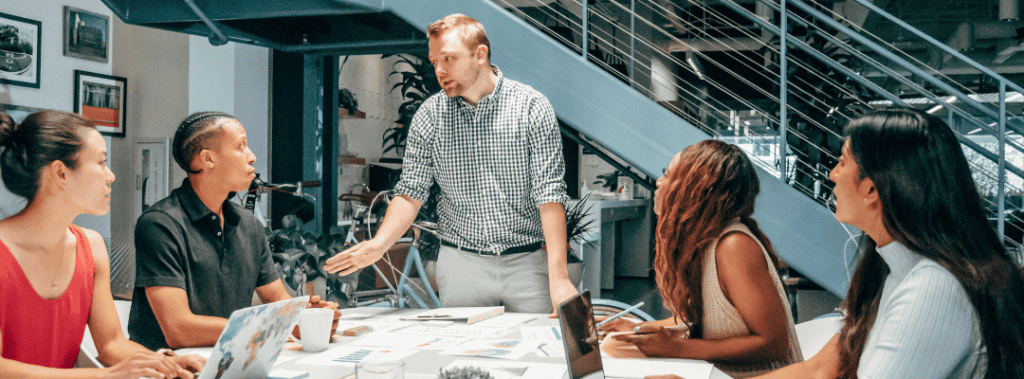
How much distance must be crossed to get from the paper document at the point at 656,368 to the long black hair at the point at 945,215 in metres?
0.44

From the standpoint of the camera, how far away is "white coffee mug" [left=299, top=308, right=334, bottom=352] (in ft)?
4.81

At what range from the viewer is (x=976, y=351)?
104 cm

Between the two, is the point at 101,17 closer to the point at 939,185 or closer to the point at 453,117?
the point at 453,117

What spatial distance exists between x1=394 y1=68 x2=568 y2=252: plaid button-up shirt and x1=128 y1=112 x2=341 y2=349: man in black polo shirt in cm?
60

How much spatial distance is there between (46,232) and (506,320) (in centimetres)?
101

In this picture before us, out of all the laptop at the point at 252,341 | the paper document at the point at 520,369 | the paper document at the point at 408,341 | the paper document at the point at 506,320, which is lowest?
the paper document at the point at 506,320

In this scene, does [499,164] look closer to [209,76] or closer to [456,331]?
[456,331]

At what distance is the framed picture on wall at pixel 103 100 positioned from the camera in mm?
4785

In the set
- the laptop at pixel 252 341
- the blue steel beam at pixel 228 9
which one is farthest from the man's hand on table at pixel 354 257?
the blue steel beam at pixel 228 9

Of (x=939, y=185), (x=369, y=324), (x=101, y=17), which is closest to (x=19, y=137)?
(x=369, y=324)

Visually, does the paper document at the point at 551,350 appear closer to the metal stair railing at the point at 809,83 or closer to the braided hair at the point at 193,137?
the braided hair at the point at 193,137

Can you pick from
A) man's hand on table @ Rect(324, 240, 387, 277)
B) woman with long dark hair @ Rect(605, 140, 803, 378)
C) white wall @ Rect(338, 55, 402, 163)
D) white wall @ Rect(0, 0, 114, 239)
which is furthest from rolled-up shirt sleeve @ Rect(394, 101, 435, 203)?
white wall @ Rect(338, 55, 402, 163)

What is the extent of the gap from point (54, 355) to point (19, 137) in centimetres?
42

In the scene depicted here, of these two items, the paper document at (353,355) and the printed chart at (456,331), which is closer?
the paper document at (353,355)
